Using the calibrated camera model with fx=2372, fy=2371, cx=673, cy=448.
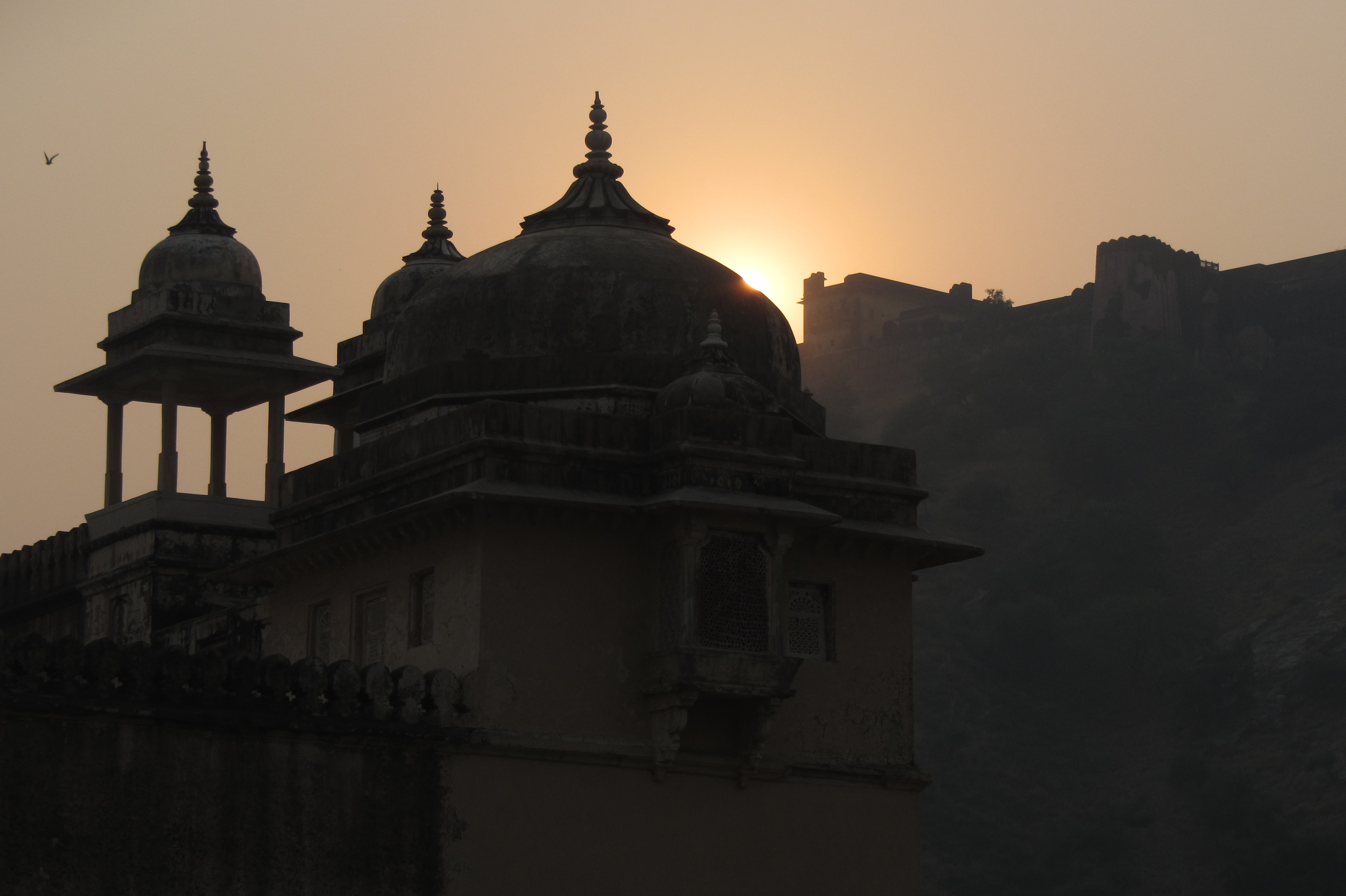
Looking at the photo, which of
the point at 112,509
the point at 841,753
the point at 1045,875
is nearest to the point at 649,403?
the point at 841,753

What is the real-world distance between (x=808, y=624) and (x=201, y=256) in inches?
346

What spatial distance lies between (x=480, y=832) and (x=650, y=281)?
5.19 metres

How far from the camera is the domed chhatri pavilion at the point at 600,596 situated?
57.5 ft

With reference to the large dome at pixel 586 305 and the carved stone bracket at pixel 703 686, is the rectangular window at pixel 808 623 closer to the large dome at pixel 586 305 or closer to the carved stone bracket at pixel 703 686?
the carved stone bracket at pixel 703 686

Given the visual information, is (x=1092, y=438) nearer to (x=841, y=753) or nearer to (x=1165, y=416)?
(x=1165, y=416)

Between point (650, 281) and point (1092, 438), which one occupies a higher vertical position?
point (1092, 438)

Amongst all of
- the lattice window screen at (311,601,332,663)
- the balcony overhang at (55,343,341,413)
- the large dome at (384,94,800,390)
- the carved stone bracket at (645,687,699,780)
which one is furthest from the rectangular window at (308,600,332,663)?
the balcony overhang at (55,343,341,413)

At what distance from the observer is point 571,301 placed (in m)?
20.0

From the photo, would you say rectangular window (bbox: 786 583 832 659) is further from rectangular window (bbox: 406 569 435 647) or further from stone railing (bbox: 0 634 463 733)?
stone railing (bbox: 0 634 463 733)

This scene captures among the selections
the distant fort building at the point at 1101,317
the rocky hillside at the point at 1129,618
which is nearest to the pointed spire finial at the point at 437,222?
the rocky hillside at the point at 1129,618

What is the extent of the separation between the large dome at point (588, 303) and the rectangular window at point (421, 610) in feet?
7.25

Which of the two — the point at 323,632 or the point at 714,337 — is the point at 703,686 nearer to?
the point at 714,337

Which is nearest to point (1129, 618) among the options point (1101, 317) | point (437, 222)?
point (1101, 317)

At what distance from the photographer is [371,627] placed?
19516 mm
